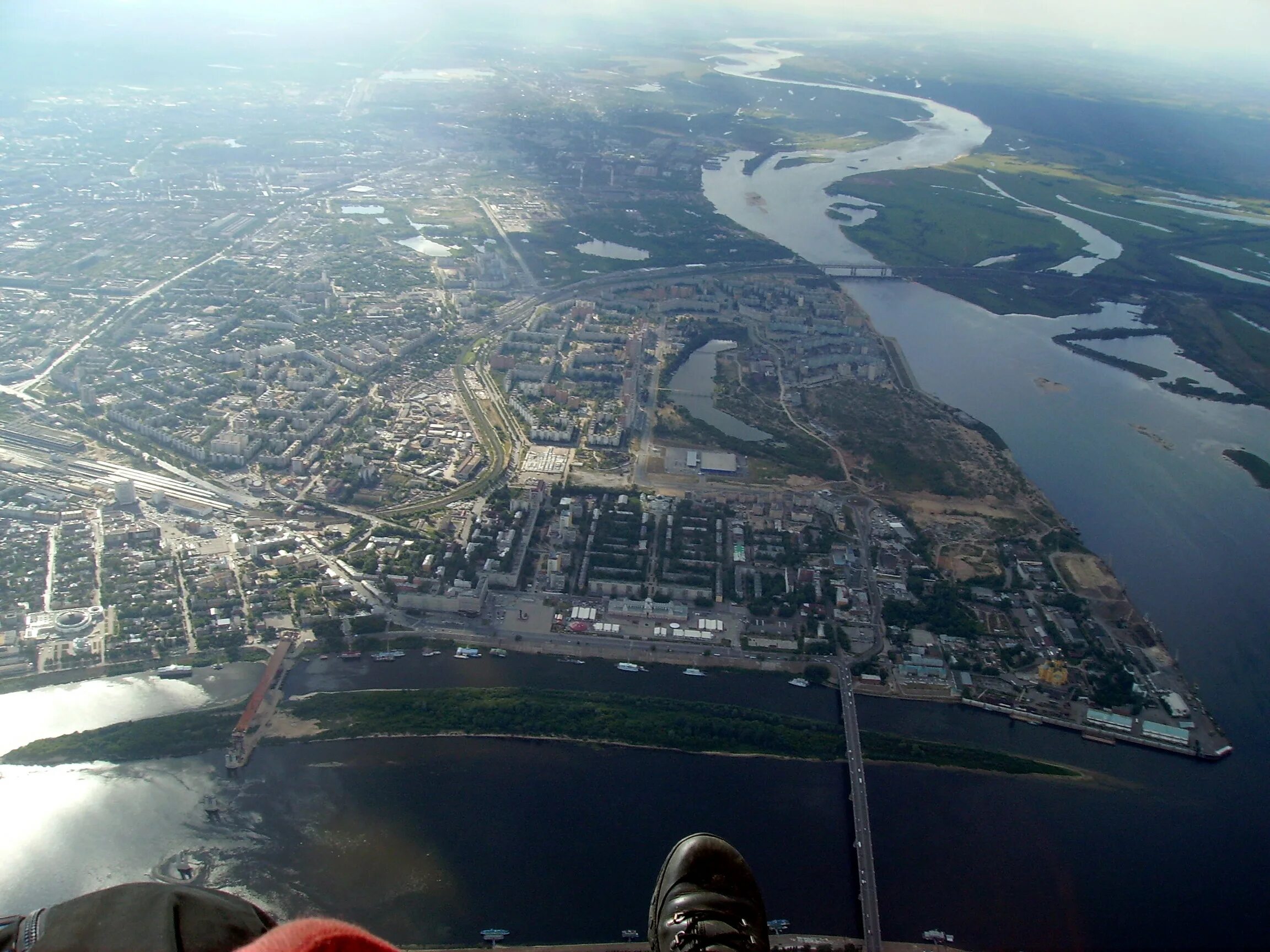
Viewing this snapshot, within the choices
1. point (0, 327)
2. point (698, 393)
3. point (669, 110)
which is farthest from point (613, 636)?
point (669, 110)

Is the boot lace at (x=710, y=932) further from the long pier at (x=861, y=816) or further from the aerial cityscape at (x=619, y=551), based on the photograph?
the long pier at (x=861, y=816)

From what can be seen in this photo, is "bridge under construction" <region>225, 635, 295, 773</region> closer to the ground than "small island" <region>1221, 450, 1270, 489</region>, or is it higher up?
closer to the ground

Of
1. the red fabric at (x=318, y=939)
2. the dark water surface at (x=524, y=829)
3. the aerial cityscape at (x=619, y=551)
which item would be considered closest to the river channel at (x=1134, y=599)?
the aerial cityscape at (x=619, y=551)

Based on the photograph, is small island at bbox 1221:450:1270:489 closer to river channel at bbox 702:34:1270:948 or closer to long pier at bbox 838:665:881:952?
river channel at bbox 702:34:1270:948

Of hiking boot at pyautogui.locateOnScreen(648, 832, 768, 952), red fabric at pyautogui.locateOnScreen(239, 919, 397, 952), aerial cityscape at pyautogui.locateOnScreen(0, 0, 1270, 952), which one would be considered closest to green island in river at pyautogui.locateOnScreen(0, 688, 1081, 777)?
aerial cityscape at pyautogui.locateOnScreen(0, 0, 1270, 952)

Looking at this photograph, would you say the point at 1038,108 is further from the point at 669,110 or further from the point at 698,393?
the point at 698,393

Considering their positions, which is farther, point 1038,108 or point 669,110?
point 1038,108
